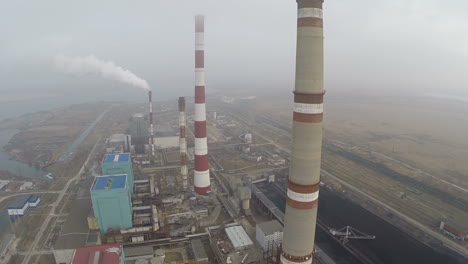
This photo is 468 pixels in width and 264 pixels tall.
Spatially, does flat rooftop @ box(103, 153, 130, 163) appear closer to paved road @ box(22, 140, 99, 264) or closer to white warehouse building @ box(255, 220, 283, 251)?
paved road @ box(22, 140, 99, 264)

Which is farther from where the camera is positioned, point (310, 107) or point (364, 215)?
point (364, 215)

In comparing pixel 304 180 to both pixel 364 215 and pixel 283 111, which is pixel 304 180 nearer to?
pixel 364 215

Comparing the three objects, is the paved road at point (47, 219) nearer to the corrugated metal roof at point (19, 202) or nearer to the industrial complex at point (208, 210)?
the industrial complex at point (208, 210)

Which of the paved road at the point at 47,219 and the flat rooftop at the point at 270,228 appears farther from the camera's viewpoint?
the flat rooftop at the point at 270,228

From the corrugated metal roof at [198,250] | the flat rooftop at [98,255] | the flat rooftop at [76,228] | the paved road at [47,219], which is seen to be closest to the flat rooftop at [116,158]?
the flat rooftop at [76,228]

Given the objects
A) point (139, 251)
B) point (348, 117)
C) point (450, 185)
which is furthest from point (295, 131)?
point (348, 117)

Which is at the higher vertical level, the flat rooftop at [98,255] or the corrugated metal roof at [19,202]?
the flat rooftop at [98,255]

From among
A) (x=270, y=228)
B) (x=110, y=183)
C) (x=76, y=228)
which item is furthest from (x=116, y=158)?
(x=270, y=228)
